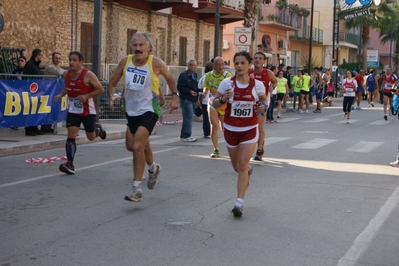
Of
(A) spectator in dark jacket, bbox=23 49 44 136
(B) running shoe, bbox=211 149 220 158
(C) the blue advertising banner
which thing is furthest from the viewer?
(A) spectator in dark jacket, bbox=23 49 44 136

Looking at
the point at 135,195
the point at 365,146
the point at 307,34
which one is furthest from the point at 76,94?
the point at 307,34

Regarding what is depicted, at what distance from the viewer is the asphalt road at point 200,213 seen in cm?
665

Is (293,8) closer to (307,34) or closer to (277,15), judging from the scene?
(277,15)

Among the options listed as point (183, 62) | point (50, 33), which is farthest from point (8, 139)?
point (183, 62)

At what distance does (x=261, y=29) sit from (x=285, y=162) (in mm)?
39749

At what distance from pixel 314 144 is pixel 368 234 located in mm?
9496

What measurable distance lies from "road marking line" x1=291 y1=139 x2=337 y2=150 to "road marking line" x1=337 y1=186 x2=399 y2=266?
20.8ft

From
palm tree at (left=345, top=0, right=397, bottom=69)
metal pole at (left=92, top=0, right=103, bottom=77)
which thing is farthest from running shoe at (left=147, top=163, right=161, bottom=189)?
palm tree at (left=345, top=0, right=397, bottom=69)

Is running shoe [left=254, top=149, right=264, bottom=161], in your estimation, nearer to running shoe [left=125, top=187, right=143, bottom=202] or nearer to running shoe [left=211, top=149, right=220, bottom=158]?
running shoe [left=211, top=149, right=220, bottom=158]

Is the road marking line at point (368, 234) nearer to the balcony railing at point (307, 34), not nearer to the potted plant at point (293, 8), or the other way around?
the potted plant at point (293, 8)

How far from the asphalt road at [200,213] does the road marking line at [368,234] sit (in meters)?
0.01

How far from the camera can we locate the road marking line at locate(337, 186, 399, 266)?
6.58 meters

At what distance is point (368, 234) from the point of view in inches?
299

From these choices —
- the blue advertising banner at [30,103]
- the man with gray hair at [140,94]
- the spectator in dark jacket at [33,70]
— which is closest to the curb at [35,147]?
the blue advertising banner at [30,103]
